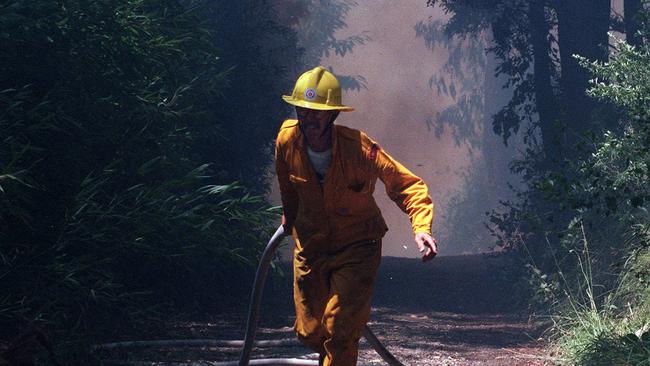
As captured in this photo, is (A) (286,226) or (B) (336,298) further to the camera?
(A) (286,226)

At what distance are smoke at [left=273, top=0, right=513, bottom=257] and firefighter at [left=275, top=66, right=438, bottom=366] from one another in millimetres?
30057

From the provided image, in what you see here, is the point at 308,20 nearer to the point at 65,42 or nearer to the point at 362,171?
the point at 65,42

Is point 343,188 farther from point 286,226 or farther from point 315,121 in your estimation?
point 286,226

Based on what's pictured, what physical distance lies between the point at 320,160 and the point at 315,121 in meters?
0.22

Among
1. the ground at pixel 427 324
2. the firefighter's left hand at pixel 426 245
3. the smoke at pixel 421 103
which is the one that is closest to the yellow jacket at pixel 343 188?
the firefighter's left hand at pixel 426 245

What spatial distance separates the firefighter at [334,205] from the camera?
4863 millimetres

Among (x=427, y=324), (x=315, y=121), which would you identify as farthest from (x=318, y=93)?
(x=427, y=324)

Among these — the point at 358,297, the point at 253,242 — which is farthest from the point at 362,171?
the point at 253,242

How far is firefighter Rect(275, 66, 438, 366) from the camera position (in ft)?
16.0

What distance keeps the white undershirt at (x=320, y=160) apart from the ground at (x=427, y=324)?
2659mm

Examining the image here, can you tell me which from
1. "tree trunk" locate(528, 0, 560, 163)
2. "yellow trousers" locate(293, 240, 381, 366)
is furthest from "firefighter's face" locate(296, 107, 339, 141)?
"tree trunk" locate(528, 0, 560, 163)

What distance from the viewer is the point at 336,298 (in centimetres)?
490

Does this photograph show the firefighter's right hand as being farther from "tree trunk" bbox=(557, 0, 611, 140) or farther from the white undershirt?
"tree trunk" bbox=(557, 0, 611, 140)

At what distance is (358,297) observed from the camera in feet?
16.1
